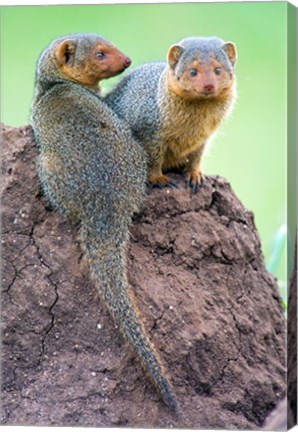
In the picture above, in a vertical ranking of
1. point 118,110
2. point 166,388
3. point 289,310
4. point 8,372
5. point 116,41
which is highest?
point 116,41

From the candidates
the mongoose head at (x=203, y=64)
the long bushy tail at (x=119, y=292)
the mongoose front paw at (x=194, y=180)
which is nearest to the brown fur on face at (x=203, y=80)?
the mongoose head at (x=203, y=64)

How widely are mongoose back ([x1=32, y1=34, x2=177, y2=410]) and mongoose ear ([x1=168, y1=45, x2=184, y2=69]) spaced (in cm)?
20

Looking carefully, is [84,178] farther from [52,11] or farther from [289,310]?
[289,310]

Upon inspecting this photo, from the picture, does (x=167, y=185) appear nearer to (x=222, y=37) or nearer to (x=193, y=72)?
(x=193, y=72)

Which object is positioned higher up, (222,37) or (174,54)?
(222,37)

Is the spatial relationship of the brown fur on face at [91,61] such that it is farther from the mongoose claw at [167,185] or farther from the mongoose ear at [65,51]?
the mongoose claw at [167,185]

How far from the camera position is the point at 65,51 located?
4.02 m

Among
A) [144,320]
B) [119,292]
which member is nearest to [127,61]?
[119,292]

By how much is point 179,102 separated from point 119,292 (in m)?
0.90

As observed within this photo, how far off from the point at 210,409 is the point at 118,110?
140 centimetres

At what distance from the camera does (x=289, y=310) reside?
3.88 meters

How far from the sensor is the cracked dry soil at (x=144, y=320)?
3.73 meters

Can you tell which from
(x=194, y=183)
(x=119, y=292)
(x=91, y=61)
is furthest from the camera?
(x=194, y=183)

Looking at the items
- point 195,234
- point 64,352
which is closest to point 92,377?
point 64,352
